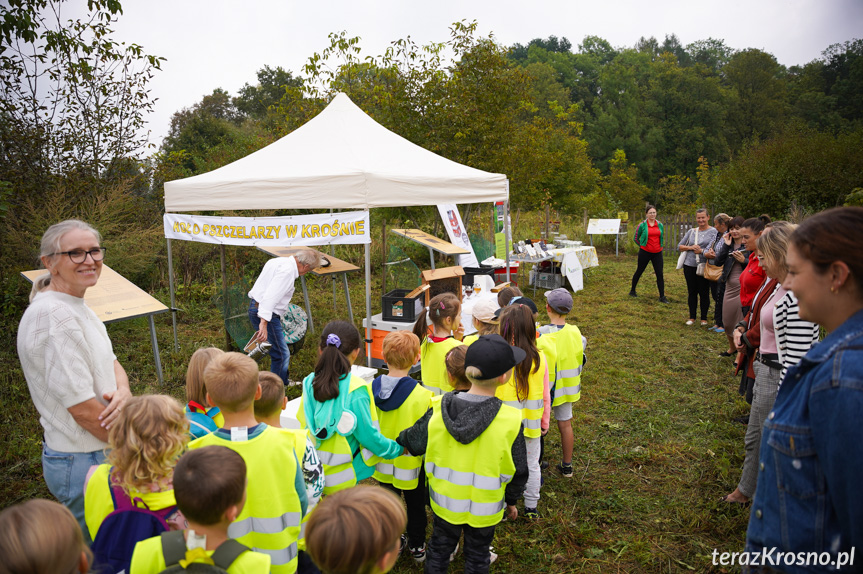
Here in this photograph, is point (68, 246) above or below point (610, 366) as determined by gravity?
above

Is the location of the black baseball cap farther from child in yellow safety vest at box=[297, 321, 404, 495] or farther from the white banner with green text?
the white banner with green text

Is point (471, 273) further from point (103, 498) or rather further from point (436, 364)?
point (103, 498)

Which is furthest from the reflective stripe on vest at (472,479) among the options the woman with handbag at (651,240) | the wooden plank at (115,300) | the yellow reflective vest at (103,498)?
the woman with handbag at (651,240)

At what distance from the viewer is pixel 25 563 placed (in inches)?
44.1

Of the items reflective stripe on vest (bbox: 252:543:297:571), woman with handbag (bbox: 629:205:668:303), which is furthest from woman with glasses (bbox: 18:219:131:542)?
woman with handbag (bbox: 629:205:668:303)

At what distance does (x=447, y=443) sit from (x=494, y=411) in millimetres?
277

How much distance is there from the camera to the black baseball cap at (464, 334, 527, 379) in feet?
7.07

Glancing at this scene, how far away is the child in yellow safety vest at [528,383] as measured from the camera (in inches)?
117

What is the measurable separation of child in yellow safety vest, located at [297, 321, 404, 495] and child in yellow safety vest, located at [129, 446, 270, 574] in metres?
0.91

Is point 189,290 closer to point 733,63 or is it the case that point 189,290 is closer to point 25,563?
point 25,563

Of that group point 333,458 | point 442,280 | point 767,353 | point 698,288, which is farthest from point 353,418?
point 698,288

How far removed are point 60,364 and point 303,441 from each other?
3.24ft

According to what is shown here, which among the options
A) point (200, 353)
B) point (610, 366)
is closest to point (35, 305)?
point (200, 353)

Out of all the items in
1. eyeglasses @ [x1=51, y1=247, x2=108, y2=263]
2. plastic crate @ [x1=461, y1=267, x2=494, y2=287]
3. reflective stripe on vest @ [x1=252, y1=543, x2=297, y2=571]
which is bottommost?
reflective stripe on vest @ [x1=252, y1=543, x2=297, y2=571]
